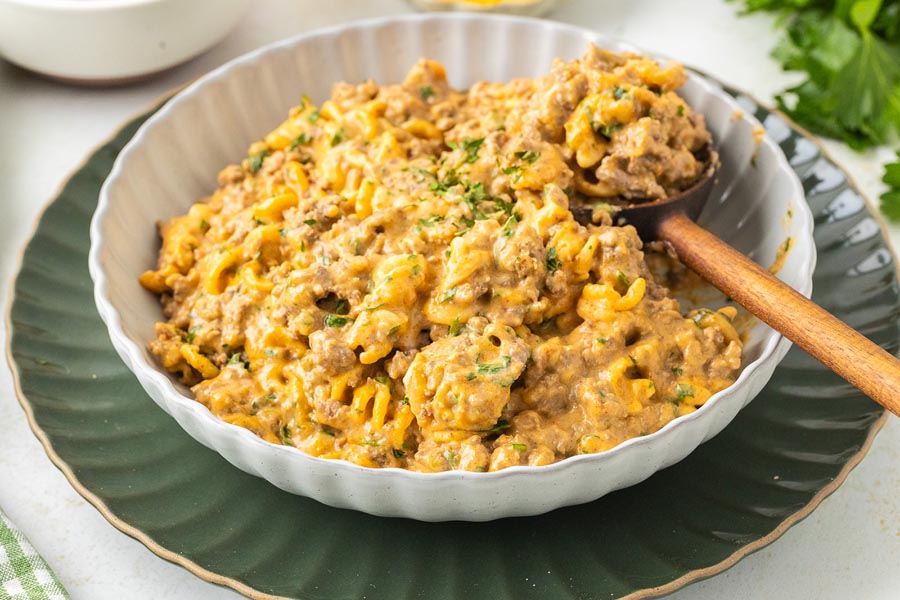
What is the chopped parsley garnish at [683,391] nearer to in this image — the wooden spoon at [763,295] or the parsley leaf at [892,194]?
the wooden spoon at [763,295]

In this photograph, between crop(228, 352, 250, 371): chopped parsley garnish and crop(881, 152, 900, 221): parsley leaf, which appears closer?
crop(228, 352, 250, 371): chopped parsley garnish

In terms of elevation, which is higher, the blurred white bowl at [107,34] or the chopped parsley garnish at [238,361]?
the blurred white bowl at [107,34]

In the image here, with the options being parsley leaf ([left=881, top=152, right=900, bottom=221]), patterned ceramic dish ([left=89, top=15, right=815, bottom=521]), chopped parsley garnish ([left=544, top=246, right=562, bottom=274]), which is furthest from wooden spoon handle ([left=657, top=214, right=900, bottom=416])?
parsley leaf ([left=881, top=152, right=900, bottom=221])

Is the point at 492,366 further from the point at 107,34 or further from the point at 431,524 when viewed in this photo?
the point at 107,34

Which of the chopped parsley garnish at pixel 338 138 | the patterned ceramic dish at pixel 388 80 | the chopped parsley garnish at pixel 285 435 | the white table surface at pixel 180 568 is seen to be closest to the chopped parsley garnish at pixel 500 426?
the patterned ceramic dish at pixel 388 80

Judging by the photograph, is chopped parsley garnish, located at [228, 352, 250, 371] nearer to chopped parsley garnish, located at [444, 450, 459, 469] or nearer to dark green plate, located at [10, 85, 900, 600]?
dark green plate, located at [10, 85, 900, 600]

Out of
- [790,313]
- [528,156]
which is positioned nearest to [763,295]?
[790,313]
